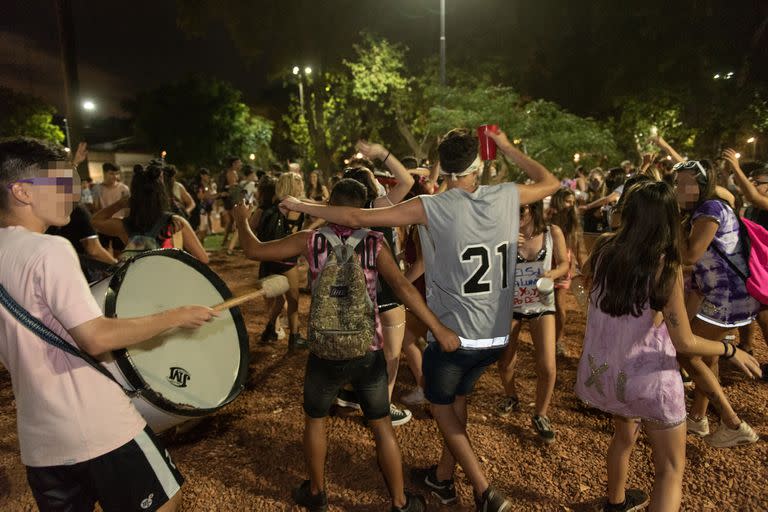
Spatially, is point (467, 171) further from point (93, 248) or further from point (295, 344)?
point (93, 248)

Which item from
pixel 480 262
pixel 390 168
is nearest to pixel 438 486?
pixel 480 262

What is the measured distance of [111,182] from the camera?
909cm

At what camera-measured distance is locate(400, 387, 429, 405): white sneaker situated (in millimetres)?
4648

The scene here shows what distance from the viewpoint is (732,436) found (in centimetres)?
373

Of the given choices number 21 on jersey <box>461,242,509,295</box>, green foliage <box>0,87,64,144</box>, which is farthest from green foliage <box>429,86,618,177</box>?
Result: green foliage <box>0,87,64,144</box>

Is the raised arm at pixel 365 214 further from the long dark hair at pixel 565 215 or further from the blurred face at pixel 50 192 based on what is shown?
the long dark hair at pixel 565 215

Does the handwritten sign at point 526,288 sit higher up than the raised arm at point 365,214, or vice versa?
the raised arm at point 365,214

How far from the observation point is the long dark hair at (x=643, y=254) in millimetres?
2535

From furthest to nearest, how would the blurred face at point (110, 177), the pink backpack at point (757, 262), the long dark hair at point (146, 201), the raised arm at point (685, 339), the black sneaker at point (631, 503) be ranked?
the blurred face at point (110, 177) → the long dark hair at point (146, 201) → the pink backpack at point (757, 262) → the black sneaker at point (631, 503) → the raised arm at point (685, 339)

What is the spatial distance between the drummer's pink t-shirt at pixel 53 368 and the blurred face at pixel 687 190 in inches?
153

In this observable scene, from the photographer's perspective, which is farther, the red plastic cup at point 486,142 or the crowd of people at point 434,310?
the red plastic cup at point 486,142

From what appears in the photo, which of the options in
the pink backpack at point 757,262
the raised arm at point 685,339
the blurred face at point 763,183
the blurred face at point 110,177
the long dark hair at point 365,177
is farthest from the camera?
the blurred face at point 110,177

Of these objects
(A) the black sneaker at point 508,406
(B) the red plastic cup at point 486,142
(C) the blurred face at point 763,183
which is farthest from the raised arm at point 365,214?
(C) the blurred face at point 763,183

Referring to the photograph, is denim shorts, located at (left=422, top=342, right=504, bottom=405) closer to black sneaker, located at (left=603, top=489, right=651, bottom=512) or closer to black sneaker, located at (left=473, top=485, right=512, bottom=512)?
black sneaker, located at (left=473, top=485, right=512, bottom=512)
